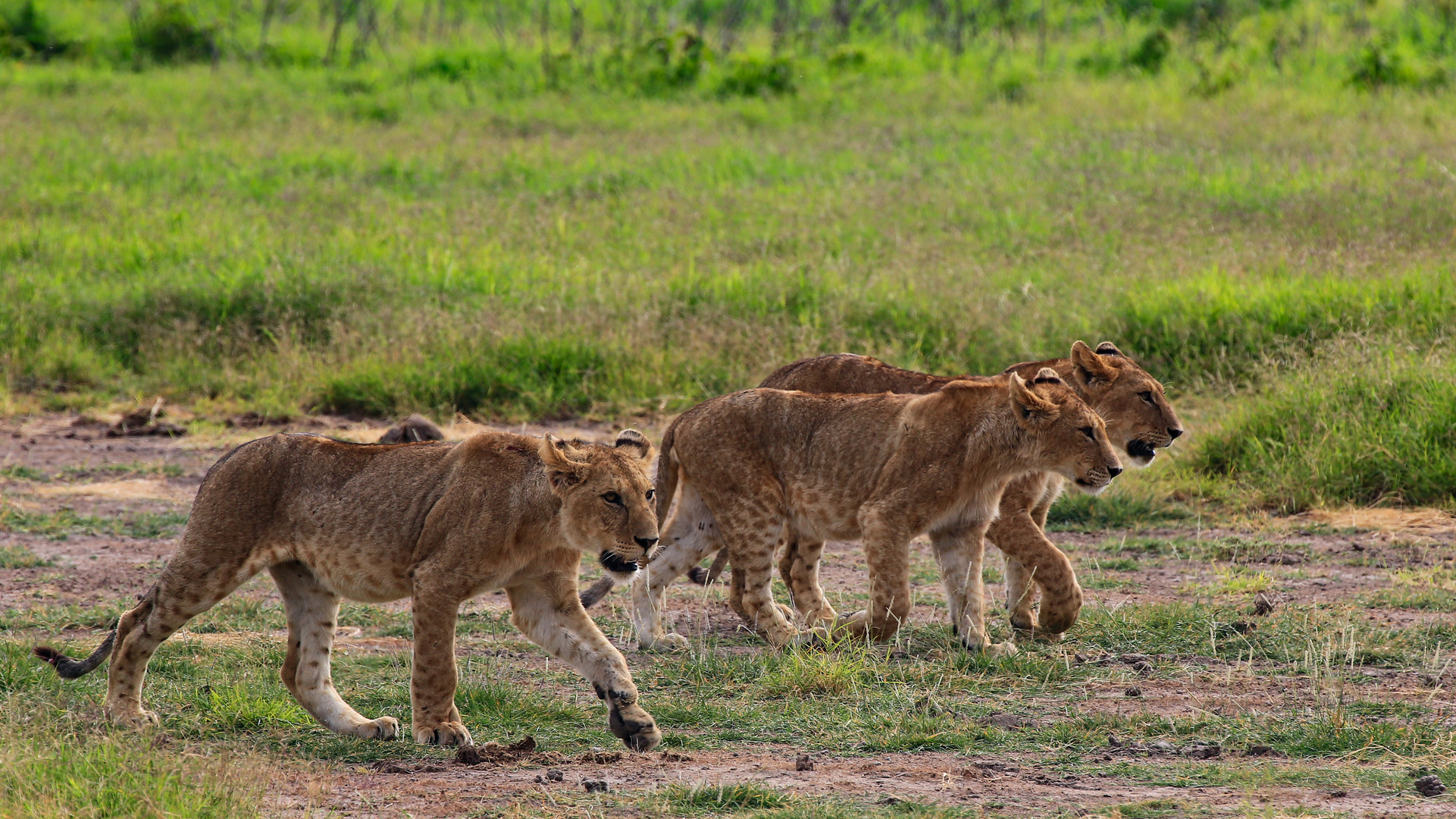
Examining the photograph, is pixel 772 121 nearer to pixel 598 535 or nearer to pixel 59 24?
pixel 59 24

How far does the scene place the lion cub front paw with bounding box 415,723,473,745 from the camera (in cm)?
531

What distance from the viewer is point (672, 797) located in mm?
4676

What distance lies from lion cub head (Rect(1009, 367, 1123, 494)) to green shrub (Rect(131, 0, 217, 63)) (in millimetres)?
20429

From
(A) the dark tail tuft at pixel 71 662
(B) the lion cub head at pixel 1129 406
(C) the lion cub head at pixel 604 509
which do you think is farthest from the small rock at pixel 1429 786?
(A) the dark tail tuft at pixel 71 662

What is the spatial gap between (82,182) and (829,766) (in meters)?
14.0

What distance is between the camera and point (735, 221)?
604 inches

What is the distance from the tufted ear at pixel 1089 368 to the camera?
7523 mm

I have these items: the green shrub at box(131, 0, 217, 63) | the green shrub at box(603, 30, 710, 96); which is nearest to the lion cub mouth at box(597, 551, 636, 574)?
the green shrub at box(603, 30, 710, 96)

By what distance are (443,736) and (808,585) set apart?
226 centimetres

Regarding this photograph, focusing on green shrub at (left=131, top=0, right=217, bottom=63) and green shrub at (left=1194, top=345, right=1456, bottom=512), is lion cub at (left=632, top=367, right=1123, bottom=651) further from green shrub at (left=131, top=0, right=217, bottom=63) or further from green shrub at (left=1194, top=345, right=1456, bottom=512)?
green shrub at (left=131, top=0, right=217, bottom=63)

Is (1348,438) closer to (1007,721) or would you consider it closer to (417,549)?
(1007,721)

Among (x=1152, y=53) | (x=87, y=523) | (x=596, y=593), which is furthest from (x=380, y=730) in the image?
(x=1152, y=53)

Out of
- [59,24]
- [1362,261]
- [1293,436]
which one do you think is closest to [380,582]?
[1293,436]

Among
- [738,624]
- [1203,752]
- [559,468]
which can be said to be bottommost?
[738,624]
